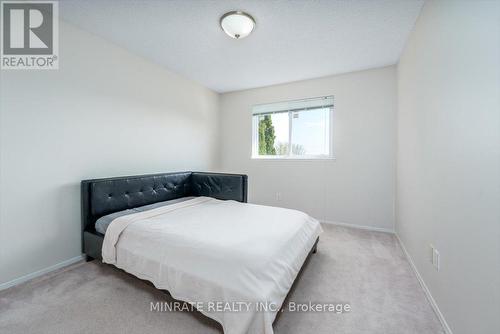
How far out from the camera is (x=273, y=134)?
3879 mm

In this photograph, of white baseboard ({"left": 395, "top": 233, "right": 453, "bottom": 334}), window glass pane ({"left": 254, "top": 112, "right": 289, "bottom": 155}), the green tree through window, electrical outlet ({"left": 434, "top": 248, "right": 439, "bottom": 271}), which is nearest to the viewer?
white baseboard ({"left": 395, "top": 233, "right": 453, "bottom": 334})

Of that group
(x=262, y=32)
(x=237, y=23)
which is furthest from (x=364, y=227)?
(x=237, y=23)

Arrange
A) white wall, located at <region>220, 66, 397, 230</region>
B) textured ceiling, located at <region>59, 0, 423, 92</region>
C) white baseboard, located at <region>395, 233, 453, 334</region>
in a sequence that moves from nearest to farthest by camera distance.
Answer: white baseboard, located at <region>395, 233, 453, 334</region> < textured ceiling, located at <region>59, 0, 423, 92</region> < white wall, located at <region>220, 66, 397, 230</region>

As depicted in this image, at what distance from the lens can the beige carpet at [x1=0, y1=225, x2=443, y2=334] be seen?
126 centimetres

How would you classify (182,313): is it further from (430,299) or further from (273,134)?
(273,134)

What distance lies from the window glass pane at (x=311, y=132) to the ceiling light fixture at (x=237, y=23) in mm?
1901

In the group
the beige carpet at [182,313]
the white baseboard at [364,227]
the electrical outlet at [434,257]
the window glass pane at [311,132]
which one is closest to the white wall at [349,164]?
the white baseboard at [364,227]

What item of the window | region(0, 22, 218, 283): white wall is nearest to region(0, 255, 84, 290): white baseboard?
region(0, 22, 218, 283): white wall

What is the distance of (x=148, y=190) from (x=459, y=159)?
10.0 feet

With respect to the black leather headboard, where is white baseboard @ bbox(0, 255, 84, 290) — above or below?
below

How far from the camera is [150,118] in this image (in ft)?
9.34

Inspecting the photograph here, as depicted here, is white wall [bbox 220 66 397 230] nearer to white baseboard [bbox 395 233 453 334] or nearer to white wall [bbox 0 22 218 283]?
white baseboard [bbox 395 233 453 334]

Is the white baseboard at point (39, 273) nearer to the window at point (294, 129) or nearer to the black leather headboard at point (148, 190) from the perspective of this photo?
the black leather headboard at point (148, 190)

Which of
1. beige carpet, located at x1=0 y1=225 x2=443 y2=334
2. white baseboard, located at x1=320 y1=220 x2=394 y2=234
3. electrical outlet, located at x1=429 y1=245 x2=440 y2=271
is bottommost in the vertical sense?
beige carpet, located at x1=0 y1=225 x2=443 y2=334
